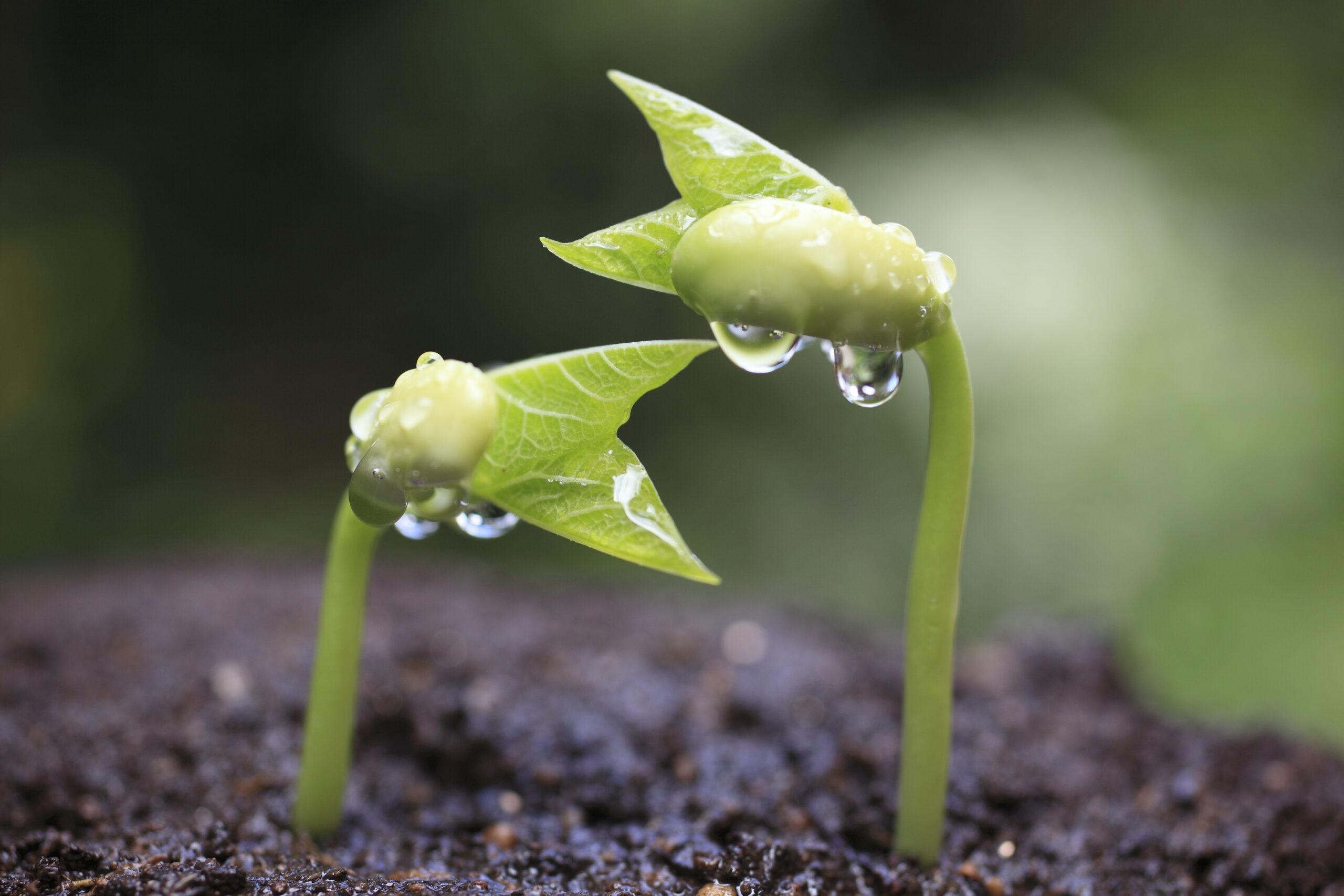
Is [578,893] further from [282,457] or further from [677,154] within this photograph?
[282,457]

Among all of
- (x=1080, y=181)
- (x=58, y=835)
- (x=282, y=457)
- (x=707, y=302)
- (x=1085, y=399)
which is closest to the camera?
(x=707, y=302)

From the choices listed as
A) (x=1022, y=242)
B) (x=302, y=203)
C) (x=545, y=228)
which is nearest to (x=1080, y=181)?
(x=1022, y=242)

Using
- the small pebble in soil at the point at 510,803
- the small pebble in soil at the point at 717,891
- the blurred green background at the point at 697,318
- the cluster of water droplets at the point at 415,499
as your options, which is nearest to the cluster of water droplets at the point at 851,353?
the cluster of water droplets at the point at 415,499

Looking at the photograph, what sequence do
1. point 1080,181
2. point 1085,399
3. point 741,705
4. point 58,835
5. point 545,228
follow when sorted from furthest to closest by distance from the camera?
1. point 545,228
2. point 1080,181
3. point 1085,399
4. point 741,705
5. point 58,835

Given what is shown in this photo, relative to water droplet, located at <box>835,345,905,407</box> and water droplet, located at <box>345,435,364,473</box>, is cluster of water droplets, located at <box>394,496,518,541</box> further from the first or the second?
water droplet, located at <box>835,345,905,407</box>

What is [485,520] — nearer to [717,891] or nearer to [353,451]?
[353,451]


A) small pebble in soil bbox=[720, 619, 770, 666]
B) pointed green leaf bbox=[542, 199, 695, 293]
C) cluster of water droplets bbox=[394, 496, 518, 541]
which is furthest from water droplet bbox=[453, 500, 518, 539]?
small pebble in soil bbox=[720, 619, 770, 666]

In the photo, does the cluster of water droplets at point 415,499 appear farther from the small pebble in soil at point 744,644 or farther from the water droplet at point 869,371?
the small pebble in soil at point 744,644

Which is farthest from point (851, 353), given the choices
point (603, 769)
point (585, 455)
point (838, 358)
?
point (603, 769)
